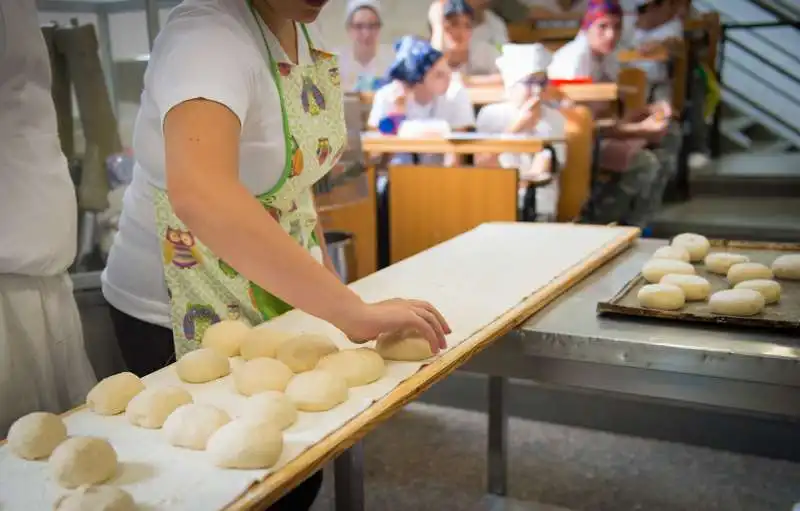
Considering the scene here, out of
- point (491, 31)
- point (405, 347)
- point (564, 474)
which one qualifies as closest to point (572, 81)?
point (491, 31)

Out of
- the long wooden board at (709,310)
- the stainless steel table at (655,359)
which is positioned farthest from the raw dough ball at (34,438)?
the long wooden board at (709,310)

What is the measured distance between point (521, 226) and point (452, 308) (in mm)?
695

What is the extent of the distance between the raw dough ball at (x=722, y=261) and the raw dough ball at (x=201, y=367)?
0.93m

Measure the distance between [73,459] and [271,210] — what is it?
50 centimetres

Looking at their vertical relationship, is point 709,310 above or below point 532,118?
below

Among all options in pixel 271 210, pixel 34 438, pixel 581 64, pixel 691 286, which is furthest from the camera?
pixel 581 64

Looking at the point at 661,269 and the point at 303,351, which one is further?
the point at 661,269

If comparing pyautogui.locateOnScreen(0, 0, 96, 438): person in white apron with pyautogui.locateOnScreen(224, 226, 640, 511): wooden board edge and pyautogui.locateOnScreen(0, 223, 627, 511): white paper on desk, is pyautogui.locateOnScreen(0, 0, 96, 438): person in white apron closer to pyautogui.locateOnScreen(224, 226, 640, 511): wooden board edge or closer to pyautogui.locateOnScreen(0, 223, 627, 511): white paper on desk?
pyautogui.locateOnScreen(0, 223, 627, 511): white paper on desk

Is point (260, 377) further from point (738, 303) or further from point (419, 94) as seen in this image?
point (419, 94)

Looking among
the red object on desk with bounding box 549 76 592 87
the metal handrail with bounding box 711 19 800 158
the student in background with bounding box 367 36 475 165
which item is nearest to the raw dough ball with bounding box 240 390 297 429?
the student in background with bounding box 367 36 475 165

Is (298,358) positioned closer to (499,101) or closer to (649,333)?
(649,333)

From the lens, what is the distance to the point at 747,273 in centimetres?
128

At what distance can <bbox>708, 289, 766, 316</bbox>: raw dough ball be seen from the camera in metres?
1.10

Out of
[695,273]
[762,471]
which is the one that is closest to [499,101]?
[762,471]
